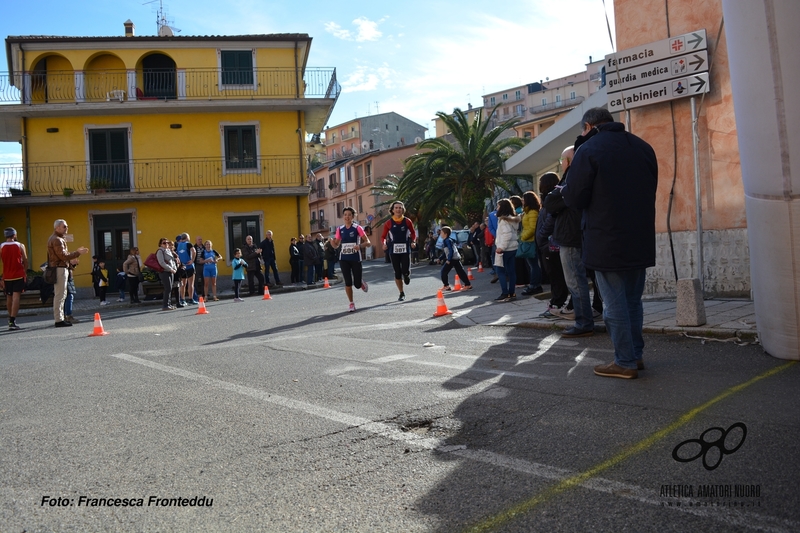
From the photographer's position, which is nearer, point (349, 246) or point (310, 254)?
point (349, 246)

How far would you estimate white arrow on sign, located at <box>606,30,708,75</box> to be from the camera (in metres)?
9.65

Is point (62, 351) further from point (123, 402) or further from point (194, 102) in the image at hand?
point (194, 102)

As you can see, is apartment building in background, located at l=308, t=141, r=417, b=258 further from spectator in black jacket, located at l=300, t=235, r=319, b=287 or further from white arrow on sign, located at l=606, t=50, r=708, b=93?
white arrow on sign, located at l=606, t=50, r=708, b=93

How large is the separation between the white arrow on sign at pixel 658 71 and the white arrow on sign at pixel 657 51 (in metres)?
0.07

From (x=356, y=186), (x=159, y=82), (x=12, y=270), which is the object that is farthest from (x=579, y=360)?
(x=356, y=186)

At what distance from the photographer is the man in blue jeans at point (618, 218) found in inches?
206

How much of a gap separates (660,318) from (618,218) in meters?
3.30

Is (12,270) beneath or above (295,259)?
beneath

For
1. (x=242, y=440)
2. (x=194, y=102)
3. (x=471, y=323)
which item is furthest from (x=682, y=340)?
(x=194, y=102)

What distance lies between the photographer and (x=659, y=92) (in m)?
10.1

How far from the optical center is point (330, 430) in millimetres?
4398

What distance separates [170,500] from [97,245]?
94.2ft

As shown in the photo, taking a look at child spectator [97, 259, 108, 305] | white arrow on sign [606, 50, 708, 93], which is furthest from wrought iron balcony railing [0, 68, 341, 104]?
white arrow on sign [606, 50, 708, 93]

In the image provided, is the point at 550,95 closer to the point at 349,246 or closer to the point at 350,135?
the point at 350,135
